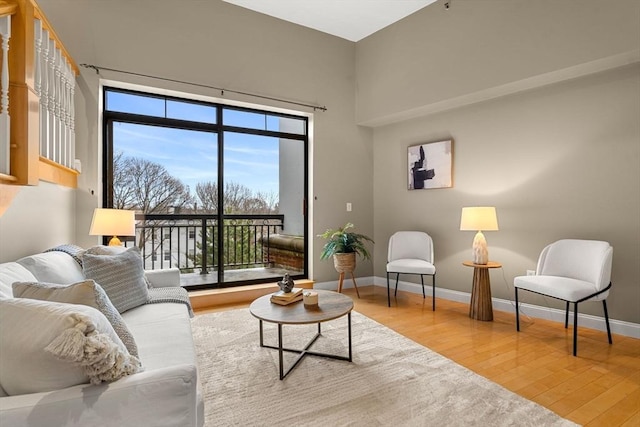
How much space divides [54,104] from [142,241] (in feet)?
6.11

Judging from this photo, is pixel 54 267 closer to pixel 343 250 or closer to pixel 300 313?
pixel 300 313

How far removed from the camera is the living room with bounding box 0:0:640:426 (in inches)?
113

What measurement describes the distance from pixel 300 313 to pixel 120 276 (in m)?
1.19

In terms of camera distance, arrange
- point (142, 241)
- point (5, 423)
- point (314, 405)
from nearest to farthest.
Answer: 1. point (5, 423)
2. point (314, 405)
3. point (142, 241)

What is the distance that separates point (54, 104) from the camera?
8.45 feet

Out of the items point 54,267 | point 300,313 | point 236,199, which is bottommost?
point 300,313

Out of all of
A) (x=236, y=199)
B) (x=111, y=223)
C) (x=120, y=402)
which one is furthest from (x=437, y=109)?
(x=120, y=402)

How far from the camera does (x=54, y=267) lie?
72.2 inches

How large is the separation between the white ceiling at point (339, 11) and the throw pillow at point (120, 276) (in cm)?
335

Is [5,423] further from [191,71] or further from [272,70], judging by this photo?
[272,70]

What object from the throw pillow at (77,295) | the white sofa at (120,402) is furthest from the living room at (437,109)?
the white sofa at (120,402)

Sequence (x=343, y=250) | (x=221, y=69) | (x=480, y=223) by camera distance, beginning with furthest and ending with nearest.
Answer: (x=343, y=250), (x=221, y=69), (x=480, y=223)

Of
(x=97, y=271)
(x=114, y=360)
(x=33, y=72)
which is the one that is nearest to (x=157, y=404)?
(x=114, y=360)

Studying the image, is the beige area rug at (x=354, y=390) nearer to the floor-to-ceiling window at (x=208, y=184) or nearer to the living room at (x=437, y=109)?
the living room at (x=437, y=109)
